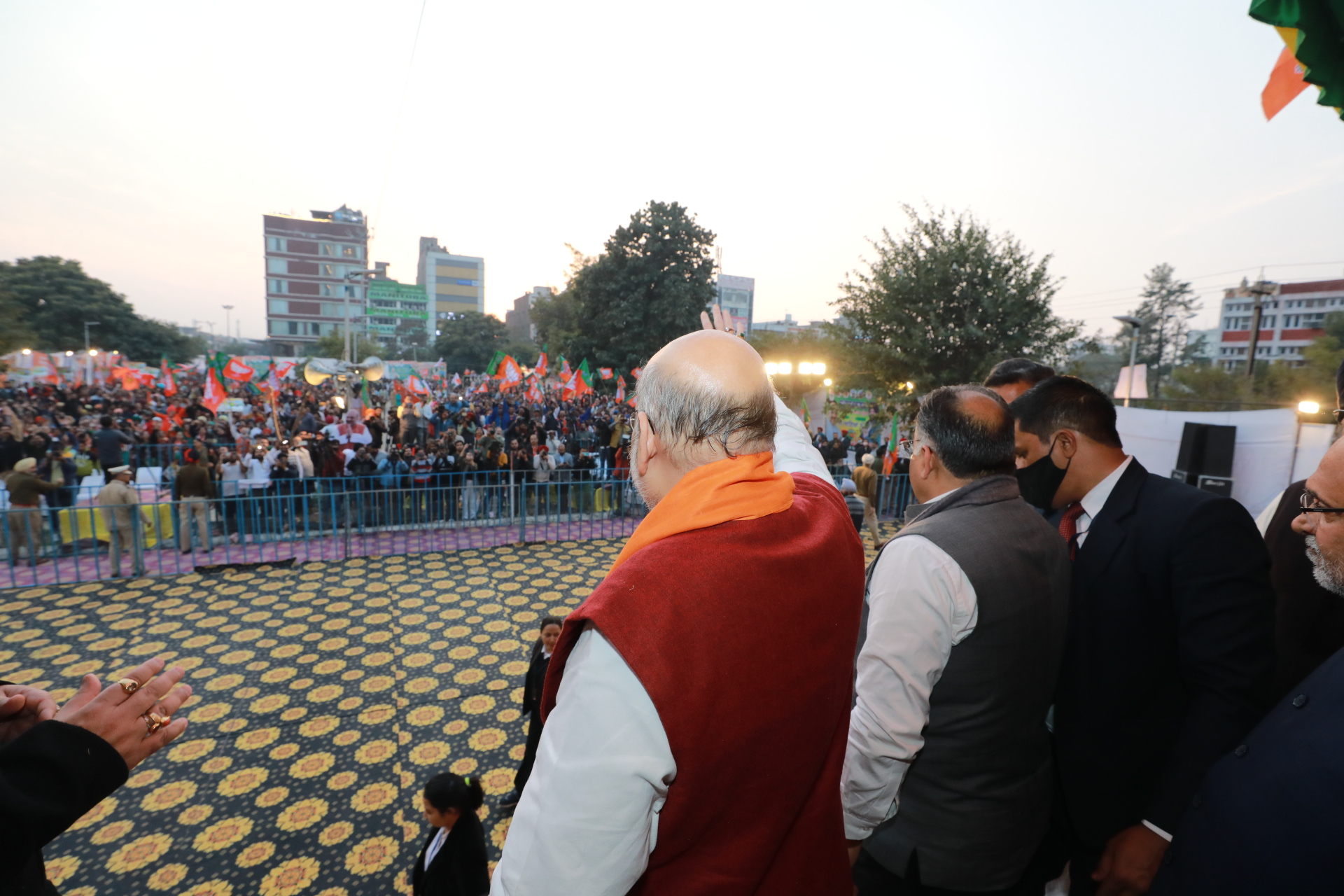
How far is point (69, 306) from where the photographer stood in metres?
41.3

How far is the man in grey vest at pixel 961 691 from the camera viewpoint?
1.68 metres

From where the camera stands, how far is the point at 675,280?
26500mm

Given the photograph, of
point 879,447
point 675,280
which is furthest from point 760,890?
point 675,280

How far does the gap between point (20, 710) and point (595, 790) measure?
4.78 feet

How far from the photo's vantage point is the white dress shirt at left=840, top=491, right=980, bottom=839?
1663mm

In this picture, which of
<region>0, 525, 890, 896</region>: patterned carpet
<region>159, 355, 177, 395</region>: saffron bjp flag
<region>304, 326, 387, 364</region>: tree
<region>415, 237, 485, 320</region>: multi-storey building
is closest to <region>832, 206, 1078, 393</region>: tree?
<region>0, 525, 890, 896</region>: patterned carpet

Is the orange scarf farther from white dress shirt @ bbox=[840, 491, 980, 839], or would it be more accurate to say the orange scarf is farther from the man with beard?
the man with beard

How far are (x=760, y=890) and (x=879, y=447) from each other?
12.8m

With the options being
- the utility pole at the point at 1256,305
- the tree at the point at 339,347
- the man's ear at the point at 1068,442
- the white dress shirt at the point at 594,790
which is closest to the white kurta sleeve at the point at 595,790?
the white dress shirt at the point at 594,790

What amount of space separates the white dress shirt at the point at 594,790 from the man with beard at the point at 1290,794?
1305 millimetres

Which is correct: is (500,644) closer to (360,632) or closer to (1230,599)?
(360,632)

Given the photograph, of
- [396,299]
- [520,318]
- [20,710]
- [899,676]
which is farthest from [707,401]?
[520,318]

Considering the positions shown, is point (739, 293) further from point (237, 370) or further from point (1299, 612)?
point (1299, 612)

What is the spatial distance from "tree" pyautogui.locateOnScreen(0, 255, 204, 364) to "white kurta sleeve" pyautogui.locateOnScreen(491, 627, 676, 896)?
55.1 m
